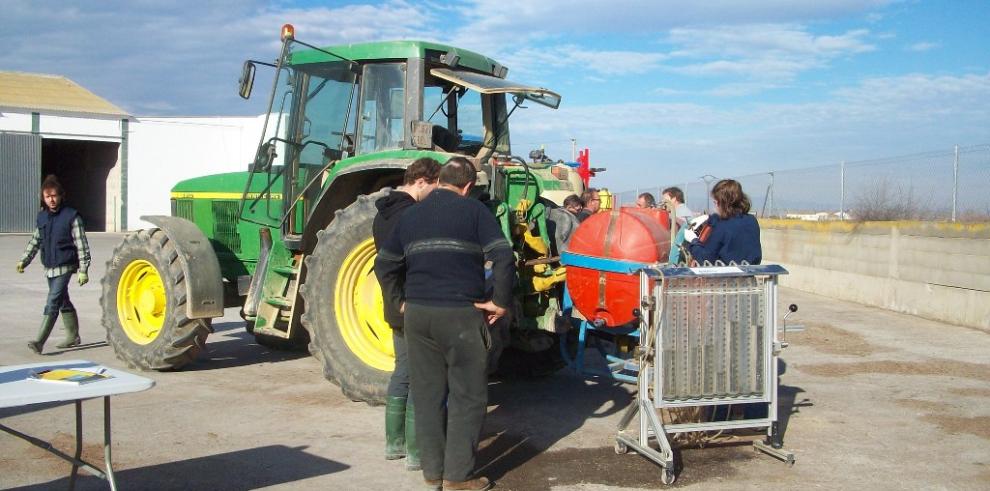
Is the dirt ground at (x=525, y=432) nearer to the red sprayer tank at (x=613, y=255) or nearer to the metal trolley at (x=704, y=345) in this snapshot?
the metal trolley at (x=704, y=345)

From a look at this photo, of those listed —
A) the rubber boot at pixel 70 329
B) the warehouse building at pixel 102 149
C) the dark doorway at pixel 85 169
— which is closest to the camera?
the rubber boot at pixel 70 329

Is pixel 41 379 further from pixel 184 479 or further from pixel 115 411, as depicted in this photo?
pixel 115 411

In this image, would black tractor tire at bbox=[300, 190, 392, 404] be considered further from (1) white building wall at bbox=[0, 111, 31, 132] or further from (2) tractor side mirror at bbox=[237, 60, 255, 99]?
(1) white building wall at bbox=[0, 111, 31, 132]

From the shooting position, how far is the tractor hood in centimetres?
674

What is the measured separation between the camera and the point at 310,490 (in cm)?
471

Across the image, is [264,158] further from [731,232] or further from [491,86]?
[731,232]

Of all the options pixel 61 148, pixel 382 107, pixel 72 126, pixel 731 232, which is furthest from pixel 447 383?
pixel 61 148

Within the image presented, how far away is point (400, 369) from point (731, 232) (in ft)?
7.78

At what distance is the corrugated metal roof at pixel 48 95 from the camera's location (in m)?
31.0

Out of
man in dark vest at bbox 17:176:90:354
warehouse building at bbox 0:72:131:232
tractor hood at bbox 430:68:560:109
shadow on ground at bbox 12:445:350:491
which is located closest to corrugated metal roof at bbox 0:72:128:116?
warehouse building at bbox 0:72:131:232

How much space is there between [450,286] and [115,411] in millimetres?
3148

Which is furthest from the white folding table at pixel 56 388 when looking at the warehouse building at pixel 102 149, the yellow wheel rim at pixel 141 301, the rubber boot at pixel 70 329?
the warehouse building at pixel 102 149

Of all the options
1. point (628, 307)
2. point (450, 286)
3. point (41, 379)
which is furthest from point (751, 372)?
point (41, 379)

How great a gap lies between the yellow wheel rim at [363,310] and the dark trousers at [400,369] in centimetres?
124
